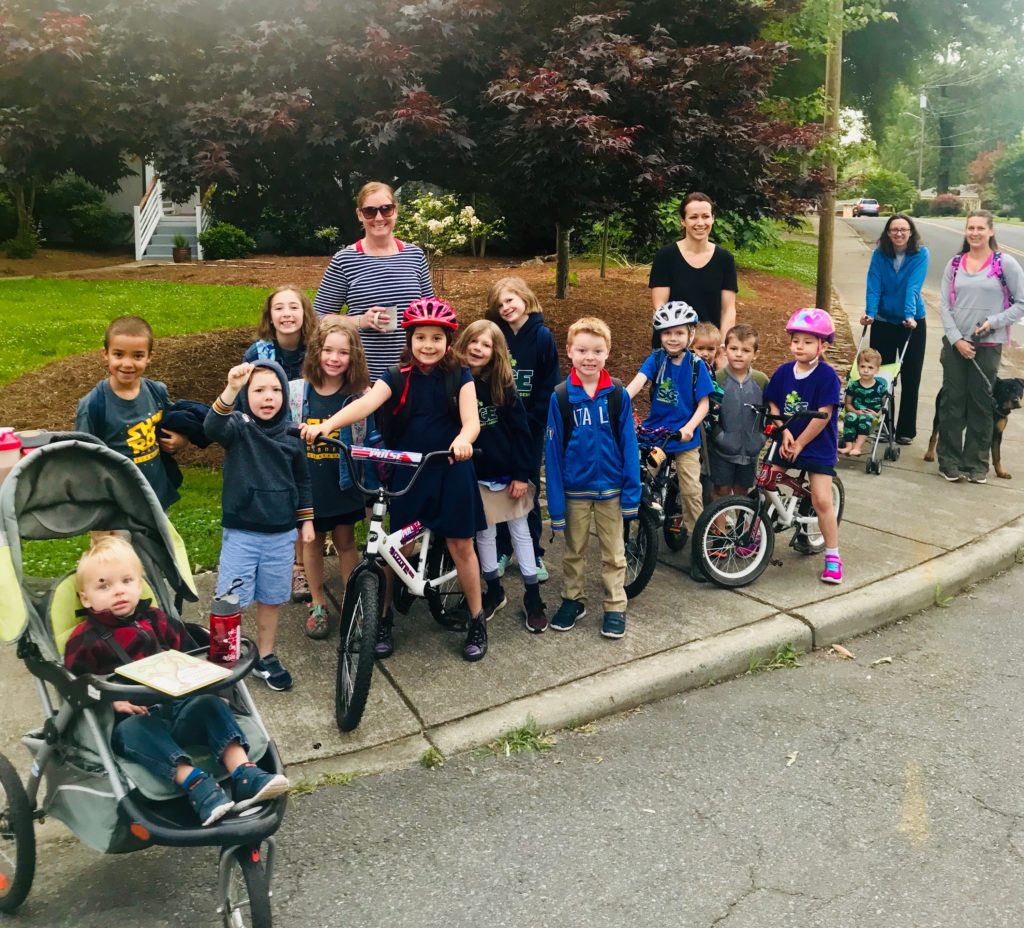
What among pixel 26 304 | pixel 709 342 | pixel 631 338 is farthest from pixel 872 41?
pixel 709 342

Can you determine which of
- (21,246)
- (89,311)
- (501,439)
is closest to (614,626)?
(501,439)

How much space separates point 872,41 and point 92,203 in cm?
2131

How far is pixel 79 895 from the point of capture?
3.02 meters

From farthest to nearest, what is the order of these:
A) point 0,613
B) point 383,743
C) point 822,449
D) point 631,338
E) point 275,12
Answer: point 631,338, point 275,12, point 822,449, point 383,743, point 0,613

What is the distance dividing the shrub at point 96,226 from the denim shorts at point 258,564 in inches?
924

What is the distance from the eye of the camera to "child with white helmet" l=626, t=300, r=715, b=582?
17.9ft

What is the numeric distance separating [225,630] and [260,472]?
1141 millimetres

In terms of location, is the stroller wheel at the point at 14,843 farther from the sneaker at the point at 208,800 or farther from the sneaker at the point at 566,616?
the sneaker at the point at 566,616

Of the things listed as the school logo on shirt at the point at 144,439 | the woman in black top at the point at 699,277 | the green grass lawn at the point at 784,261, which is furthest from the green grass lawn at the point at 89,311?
the green grass lawn at the point at 784,261

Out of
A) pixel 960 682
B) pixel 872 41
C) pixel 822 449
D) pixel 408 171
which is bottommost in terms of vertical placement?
pixel 960 682

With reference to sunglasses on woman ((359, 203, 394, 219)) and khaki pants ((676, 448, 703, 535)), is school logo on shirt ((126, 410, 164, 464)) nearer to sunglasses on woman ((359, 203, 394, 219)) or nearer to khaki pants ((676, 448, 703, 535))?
sunglasses on woman ((359, 203, 394, 219))

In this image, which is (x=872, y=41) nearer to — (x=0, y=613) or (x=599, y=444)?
(x=599, y=444)

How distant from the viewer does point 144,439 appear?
13.4 feet

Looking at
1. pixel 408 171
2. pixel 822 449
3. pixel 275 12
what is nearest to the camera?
pixel 822 449
